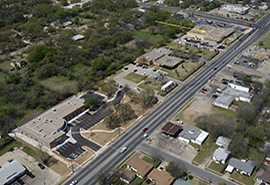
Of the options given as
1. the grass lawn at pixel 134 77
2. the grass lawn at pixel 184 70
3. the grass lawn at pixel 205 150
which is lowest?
the grass lawn at pixel 205 150

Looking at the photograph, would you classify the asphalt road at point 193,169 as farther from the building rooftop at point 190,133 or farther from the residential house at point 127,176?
the residential house at point 127,176

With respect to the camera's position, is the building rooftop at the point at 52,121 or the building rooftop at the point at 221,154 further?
the building rooftop at the point at 52,121

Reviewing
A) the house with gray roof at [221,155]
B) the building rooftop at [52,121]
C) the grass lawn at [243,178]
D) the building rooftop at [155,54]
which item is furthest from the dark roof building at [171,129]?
the building rooftop at [155,54]

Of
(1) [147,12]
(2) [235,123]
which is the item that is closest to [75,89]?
(2) [235,123]

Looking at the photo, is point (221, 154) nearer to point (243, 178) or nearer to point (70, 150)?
point (243, 178)

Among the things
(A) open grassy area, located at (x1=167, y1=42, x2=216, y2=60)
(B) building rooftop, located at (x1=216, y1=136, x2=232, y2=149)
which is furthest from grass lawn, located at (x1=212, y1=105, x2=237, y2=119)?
(A) open grassy area, located at (x1=167, y1=42, x2=216, y2=60)

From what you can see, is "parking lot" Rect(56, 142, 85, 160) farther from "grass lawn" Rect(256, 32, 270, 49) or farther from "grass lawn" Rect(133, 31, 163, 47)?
"grass lawn" Rect(256, 32, 270, 49)
